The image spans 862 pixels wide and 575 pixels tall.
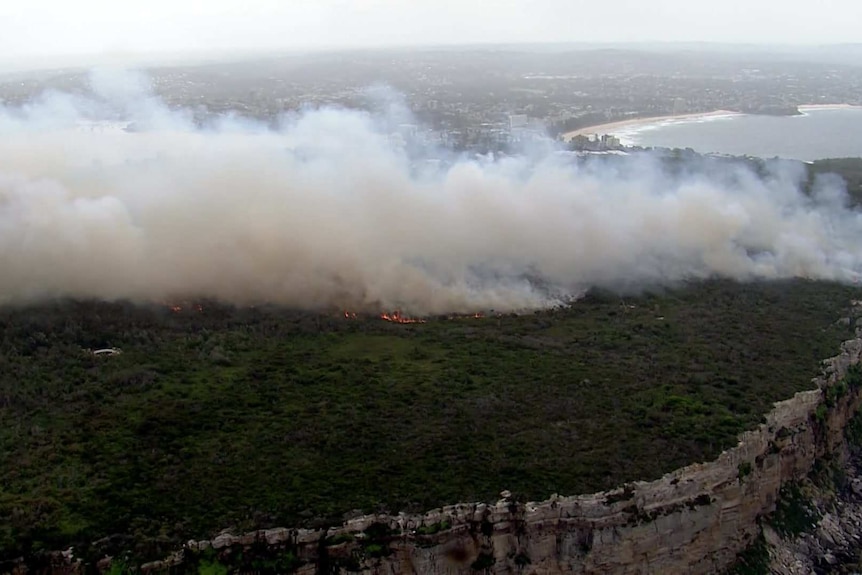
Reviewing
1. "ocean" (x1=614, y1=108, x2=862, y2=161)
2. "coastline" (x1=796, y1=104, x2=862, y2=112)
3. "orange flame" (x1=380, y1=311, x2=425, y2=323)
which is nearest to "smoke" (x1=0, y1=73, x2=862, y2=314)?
"orange flame" (x1=380, y1=311, x2=425, y2=323)

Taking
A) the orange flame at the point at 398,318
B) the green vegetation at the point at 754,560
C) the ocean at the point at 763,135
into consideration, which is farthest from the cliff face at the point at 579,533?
the ocean at the point at 763,135

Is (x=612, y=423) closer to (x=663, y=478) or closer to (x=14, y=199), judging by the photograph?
(x=663, y=478)

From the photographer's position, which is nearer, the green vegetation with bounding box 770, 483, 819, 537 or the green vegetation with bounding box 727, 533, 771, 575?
the green vegetation with bounding box 727, 533, 771, 575

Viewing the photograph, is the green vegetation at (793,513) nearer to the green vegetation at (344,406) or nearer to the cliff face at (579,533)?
the cliff face at (579,533)

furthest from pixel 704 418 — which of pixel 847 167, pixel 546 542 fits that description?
pixel 847 167

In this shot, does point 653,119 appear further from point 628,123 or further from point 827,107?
point 827,107

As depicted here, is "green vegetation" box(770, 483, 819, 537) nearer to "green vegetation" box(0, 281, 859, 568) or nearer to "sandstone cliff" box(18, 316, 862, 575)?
"sandstone cliff" box(18, 316, 862, 575)

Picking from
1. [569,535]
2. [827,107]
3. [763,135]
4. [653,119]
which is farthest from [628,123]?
[569,535]
